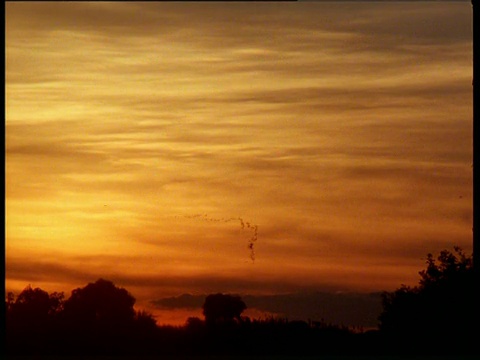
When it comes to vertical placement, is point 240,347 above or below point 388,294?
below

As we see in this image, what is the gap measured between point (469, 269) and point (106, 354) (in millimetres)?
36534

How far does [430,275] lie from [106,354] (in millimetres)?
38259

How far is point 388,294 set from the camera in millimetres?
62281

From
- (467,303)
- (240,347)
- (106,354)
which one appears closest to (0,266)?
(106,354)

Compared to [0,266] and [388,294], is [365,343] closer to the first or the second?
[0,266]

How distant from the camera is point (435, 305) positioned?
186 ft

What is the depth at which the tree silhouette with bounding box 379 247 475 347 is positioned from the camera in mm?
49906

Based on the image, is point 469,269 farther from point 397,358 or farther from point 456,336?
point 397,358

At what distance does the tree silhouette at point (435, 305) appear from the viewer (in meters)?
49.9

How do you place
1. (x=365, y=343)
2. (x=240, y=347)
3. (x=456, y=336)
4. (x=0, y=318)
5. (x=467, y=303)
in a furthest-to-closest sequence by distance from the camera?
1. (x=467, y=303)
2. (x=456, y=336)
3. (x=365, y=343)
4. (x=240, y=347)
5. (x=0, y=318)
